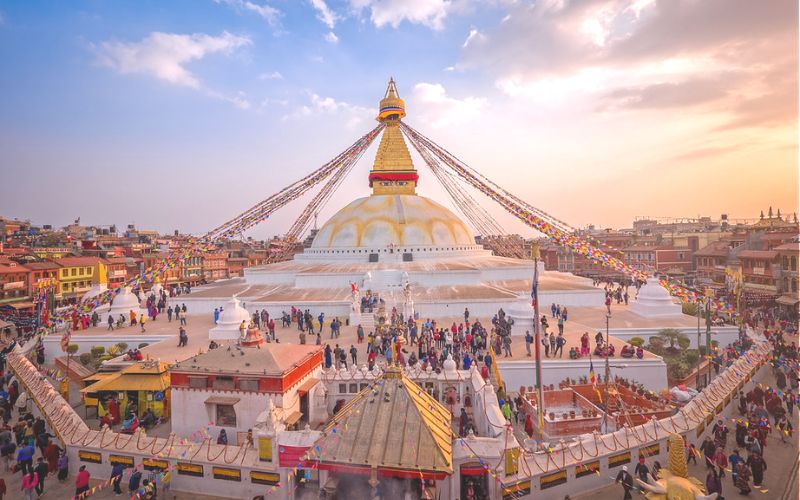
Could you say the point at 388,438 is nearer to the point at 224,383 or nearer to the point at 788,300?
the point at 224,383

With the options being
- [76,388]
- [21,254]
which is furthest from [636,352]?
[21,254]

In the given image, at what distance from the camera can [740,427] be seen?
847 centimetres

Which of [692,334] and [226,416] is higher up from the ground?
[692,334]

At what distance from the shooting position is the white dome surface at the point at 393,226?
26438 mm

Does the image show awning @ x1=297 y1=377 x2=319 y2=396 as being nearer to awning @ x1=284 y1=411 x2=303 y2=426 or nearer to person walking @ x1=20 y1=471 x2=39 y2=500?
awning @ x1=284 y1=411 x2=303 y2=426

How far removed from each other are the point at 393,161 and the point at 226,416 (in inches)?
940

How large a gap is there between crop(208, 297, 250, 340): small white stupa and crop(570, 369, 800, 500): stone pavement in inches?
434

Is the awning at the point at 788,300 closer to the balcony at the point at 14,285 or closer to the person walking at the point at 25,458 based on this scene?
the person walking at the point at 25,458

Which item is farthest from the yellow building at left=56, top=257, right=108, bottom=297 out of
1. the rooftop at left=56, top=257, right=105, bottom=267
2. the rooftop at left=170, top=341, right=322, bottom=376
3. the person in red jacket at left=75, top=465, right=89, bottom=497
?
the person in red jacket at left=75, top=465, right=89, bottom=497

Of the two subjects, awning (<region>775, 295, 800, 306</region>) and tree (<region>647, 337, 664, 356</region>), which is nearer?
tree (<region>647, 337, 664, 356</region>)

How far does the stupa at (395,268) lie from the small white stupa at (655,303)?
6.83ft

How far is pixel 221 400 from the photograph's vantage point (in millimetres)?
7777

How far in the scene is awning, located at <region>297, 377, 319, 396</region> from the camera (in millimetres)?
8159

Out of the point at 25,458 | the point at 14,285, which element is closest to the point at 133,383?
the point at 25,458
